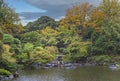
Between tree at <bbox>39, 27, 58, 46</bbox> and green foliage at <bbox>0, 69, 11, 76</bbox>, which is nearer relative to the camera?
green foliage at <bbox>0, 69, 11, 76</bbox>

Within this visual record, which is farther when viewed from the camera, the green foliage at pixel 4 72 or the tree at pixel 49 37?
the tree at pixel 49 37

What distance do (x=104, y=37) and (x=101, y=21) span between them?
3.11 m

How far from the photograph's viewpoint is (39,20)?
62281mm

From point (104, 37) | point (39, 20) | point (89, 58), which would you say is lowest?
point (89, 58)

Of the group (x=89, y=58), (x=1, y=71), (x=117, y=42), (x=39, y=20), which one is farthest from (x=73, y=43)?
(x=39, y=20)

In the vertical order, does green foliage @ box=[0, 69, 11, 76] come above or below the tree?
below

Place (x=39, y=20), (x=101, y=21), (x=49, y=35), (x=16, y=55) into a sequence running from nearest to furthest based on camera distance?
(x=16, y=55) < (x=101, y=21) < (x=49, y=35) < (x=39, y=20)

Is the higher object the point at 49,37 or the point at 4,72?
the point at 49,37

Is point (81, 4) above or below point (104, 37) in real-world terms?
above

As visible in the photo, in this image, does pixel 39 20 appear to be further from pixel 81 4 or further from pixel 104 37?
pixel 104 37

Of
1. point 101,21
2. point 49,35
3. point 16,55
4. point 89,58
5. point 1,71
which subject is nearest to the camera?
point 1,71

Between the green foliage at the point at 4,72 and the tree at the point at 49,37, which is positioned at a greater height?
the tree at the point at 49,37

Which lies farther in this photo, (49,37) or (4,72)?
(49,37)

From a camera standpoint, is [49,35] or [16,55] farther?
[49,35]
